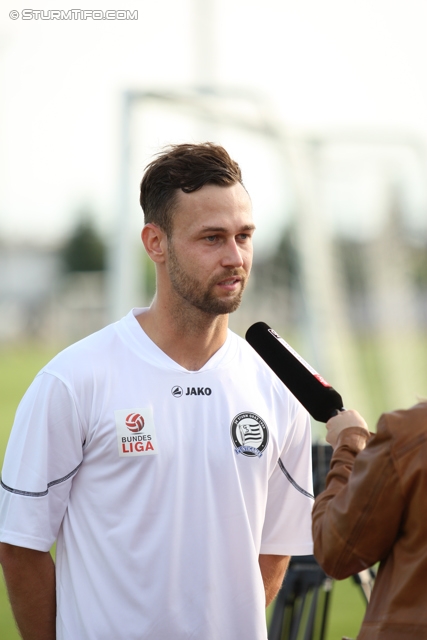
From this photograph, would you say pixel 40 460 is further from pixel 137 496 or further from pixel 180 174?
pixel 180 174

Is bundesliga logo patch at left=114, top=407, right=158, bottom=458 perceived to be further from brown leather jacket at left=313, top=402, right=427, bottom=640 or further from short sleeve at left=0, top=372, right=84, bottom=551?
brown leather jacket at left=313, top=402, right=427, bottom=640

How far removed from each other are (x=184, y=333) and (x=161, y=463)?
439 millimetres

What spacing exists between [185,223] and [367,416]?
25.8 feet

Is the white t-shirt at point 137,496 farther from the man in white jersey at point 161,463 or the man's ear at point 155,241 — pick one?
the man's ear at point 155,241

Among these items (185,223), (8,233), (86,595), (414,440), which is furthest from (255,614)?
(8,233)

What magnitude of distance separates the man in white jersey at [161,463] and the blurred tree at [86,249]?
53753mm

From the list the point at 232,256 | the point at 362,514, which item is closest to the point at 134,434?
the point at 232,256

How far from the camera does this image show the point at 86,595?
2.42 m

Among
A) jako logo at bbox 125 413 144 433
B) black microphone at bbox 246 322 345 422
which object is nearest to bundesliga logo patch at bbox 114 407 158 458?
jako logo at bbox 125 413 144 433

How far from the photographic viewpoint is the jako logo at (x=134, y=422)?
2449 mm

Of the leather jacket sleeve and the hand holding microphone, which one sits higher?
the hand holding microphone

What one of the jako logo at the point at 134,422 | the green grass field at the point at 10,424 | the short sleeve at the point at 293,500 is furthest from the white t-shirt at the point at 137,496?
the green grass field at the point at 10,424

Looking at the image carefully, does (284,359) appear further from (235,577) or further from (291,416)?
(235,577)

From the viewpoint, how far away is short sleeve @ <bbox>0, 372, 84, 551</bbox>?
241 centimetres
